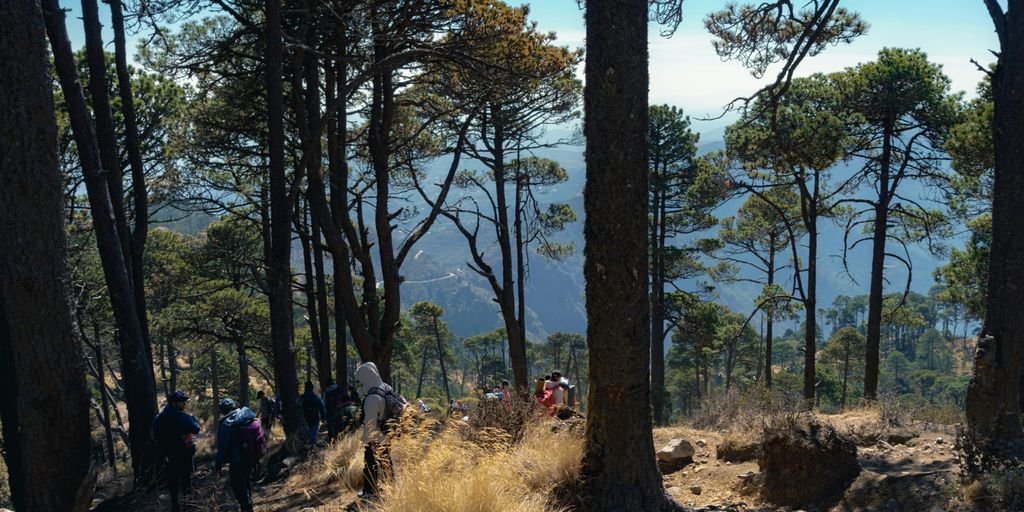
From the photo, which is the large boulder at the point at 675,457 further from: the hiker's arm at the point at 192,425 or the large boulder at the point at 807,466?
the hiker's arm at the point at 192,425

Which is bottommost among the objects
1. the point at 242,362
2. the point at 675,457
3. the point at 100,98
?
the point at 242,362

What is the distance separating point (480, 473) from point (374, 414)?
6.18 ft

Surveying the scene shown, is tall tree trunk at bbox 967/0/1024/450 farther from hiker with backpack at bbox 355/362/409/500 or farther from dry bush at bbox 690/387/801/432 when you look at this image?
hiker with backpack at bbox 355/362/409/500

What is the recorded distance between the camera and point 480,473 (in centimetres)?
496

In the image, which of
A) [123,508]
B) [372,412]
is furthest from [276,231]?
[372,412]

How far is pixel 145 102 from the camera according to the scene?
15102mm

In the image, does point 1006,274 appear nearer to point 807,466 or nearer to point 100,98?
point 807,466

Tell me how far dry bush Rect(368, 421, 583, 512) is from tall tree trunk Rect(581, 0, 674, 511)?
0.37m

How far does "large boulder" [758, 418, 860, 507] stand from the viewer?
6.28 meters

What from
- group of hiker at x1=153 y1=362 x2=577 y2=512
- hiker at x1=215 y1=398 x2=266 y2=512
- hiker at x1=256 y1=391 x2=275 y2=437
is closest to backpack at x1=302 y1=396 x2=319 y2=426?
group of hiker at x1=153 y1=362 x2=577 y2=512

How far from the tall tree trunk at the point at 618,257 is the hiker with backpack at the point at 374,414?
2139 mm

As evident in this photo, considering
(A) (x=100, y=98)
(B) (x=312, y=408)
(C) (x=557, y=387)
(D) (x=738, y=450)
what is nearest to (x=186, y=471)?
(B) (x=312, y=408)

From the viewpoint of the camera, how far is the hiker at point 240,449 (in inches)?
281

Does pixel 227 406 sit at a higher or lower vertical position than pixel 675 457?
higher
